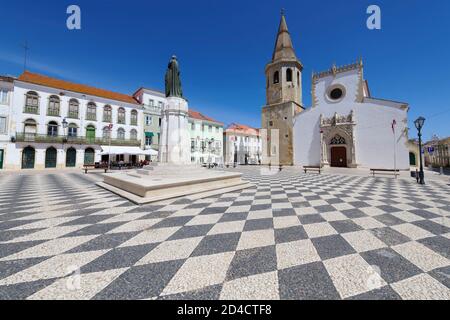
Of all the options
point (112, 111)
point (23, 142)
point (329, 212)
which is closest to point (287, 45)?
point (112, 111)

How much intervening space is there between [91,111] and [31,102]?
16.6ft

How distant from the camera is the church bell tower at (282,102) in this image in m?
23.6

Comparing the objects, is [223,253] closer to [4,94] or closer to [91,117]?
[91,117]

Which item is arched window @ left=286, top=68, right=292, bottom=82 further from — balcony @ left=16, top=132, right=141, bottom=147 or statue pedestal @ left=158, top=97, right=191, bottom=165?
balcony @ left=16, top=132, right=141, bottom=147

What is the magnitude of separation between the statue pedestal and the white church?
58.0 ft

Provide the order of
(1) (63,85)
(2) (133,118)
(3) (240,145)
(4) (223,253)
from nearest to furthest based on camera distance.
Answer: (4) (223,253) < (1) (63,85) < (2) (133,118) < (3) (240,145)

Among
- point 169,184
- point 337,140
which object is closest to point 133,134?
point 169,184

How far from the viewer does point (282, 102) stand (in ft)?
78.9

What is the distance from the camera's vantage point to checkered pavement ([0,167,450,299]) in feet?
5.43

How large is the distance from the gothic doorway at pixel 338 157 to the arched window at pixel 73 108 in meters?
31.3

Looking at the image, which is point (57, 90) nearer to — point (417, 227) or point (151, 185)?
point (151, 185)

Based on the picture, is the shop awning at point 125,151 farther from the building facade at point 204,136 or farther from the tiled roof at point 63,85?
the building facade at point 204,136

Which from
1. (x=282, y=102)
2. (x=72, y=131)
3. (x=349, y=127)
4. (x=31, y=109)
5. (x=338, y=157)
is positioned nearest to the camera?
(x=31, y=109)

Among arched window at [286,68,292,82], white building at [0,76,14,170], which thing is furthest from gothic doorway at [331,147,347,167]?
white building at [0,76,14,170]
